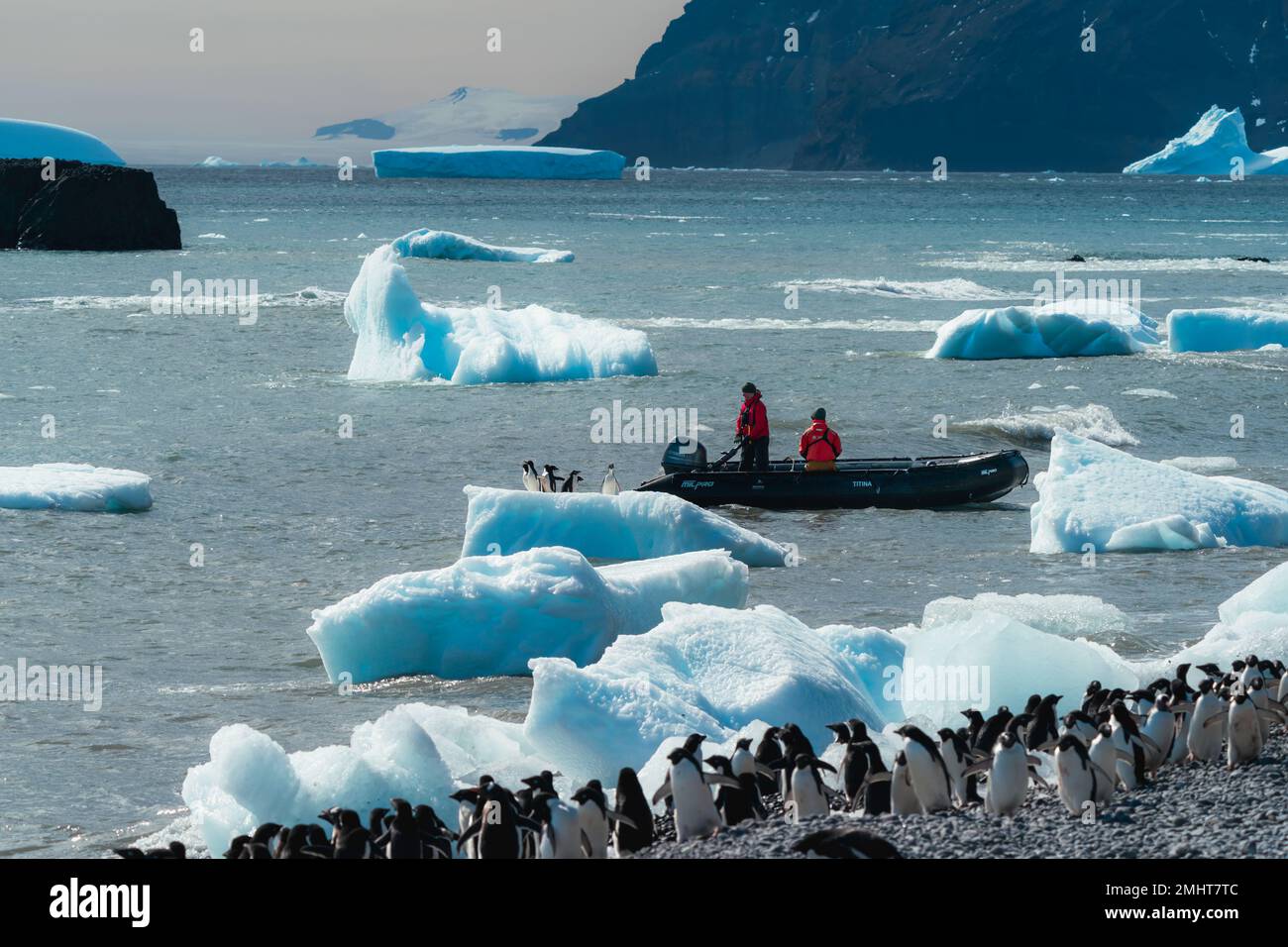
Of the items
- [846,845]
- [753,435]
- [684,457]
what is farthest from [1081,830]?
[684,457]

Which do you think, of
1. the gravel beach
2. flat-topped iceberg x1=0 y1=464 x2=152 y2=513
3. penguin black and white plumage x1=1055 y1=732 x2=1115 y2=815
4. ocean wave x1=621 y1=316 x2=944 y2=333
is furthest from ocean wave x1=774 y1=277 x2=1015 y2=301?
penguin black and white plumage x1=1055 y1=732 x2=1115 y2=815

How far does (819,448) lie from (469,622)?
29.6 ft

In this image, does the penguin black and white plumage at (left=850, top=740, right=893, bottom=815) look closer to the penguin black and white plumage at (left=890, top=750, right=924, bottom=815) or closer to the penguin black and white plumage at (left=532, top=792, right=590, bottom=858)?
A: the penguin black and white plumage at (left=890, top=750, right=924, bottom=815)

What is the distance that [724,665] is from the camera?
1179cm

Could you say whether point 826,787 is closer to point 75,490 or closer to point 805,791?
point 805,791

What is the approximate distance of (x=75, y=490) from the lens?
20.5 meters

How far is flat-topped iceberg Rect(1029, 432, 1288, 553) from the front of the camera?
723 inches

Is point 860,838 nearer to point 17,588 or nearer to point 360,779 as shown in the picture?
point 360,779

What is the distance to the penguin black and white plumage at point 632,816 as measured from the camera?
29.9 ft

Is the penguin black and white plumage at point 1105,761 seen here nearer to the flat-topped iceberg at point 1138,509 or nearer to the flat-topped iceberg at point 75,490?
the flat-topped iceberg at point 1138,509

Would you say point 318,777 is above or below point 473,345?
below

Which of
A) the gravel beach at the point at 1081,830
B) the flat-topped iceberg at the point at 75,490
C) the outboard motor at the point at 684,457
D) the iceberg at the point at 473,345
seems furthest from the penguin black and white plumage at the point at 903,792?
the iceberg at the point at 473,345
